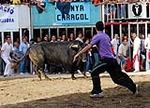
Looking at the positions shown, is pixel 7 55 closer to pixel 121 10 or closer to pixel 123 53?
pixel 123 53

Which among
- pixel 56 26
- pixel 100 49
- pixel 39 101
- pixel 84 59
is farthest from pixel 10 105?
pixel 56 26

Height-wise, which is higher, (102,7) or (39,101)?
(102,7)

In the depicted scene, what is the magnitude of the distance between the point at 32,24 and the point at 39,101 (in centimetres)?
1351

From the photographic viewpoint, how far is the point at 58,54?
18.7 meters

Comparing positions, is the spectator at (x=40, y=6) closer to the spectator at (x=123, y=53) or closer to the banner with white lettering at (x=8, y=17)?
the banner with white lettering at (x=8, y=17)

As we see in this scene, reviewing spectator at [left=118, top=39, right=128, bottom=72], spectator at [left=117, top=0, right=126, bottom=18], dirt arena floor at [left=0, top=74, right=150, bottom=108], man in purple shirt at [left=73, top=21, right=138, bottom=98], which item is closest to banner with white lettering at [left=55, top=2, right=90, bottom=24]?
spectator at [left=117, top=0, right=126, bottom=18]

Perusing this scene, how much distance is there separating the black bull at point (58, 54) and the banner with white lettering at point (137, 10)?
7620 mm

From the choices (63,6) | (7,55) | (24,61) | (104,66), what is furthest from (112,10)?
(104,66)

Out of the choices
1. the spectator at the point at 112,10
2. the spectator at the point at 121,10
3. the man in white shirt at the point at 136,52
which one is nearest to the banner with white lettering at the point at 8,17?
the spectator at the point at 112,10

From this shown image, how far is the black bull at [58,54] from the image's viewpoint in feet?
60.7

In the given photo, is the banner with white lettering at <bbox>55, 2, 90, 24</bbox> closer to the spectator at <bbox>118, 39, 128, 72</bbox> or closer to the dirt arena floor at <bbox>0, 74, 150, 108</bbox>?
the spectator at <bbox>118, 39, 128, 72</bbox>

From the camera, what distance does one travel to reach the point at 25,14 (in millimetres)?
25234

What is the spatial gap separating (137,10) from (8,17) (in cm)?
631

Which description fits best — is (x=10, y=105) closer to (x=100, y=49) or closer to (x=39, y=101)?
(x=39, y=101)
